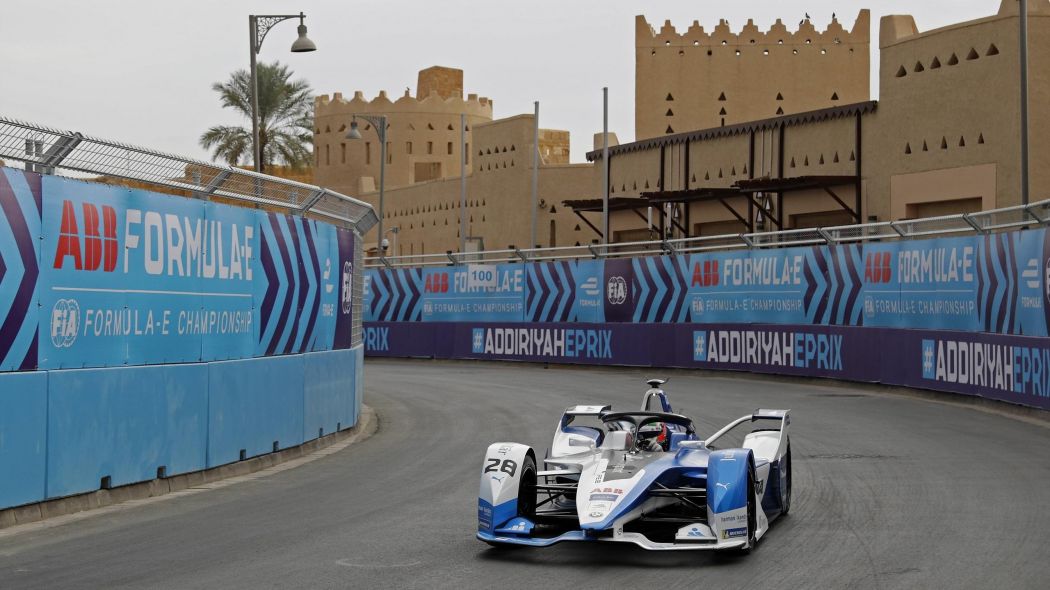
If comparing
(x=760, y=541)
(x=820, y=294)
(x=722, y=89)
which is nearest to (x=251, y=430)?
(x=760, y=541)

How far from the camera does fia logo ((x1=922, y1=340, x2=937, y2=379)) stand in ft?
76.7

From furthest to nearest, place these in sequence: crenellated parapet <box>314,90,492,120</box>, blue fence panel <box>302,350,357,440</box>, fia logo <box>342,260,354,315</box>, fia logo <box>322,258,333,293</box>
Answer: crenellated parapet <box>314,90,492,120</box> → fia logo <box>342,260,354,315</box> → fia logo <box>322,258,333,293</box> → blue fence panel <box>302,350,357,440</box>

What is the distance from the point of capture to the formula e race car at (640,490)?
9.10 metres

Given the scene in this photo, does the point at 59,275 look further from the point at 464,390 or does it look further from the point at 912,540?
the point at 464,390

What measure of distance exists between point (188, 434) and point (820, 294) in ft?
57.1

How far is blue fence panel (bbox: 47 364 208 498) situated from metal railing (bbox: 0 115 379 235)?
5.72 feet

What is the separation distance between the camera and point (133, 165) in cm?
1234

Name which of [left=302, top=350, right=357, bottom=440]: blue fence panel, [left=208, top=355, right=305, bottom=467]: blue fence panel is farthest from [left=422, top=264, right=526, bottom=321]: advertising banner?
[left=208, top=355, right=305, bottom=467]: blue fence panel

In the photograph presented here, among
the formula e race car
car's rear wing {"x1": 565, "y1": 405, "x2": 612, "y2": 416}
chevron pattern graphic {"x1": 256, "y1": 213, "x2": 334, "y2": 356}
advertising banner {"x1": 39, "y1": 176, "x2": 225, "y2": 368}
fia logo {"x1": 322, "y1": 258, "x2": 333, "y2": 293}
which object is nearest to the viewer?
the formula e race car

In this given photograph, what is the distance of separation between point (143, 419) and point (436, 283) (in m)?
26.5

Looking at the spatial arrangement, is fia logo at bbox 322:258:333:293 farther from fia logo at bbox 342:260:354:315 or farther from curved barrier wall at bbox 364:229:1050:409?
curved barrier wall at bbox 364:229:1050:409

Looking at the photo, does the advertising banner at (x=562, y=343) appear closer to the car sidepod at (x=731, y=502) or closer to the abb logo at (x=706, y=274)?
the abb logo at (x=706, y=274)

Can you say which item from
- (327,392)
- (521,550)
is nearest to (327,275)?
(327,392)

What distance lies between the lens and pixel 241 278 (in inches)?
576
